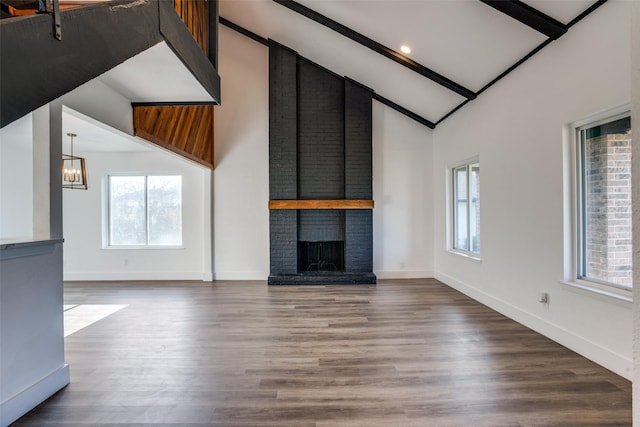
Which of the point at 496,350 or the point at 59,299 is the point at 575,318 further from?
the point at 59,299

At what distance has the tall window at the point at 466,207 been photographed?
15.7 feet

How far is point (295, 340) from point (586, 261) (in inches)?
106

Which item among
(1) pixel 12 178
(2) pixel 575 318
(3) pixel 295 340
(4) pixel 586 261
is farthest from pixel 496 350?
(1) pixel 12 178

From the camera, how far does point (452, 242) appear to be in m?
5.58

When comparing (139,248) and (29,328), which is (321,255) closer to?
(139,248)

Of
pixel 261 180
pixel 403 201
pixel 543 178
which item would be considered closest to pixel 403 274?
pixel 403 201

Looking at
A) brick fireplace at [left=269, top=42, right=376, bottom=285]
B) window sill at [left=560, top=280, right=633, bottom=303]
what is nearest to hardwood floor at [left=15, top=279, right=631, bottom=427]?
window sill at [left=560, top=280, right=633, bottom=303]

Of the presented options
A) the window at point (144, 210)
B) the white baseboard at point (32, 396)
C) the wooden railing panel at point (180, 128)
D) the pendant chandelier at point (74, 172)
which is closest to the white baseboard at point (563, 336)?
the white baseboard at point (32, 396)

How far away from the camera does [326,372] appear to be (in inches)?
97.3

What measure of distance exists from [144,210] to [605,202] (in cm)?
673

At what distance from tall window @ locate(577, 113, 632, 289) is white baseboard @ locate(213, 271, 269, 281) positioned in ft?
15.2

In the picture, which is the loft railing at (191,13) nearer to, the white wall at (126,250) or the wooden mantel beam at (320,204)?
the wooden mantel beam at (320,204)

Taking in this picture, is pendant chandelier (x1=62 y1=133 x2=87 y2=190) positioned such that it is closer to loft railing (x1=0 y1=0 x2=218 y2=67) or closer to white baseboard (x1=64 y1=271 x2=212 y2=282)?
white baseboard (x1=64 y1=271 x2=212 y2=282)

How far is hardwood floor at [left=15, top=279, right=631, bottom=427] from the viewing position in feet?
6.47
